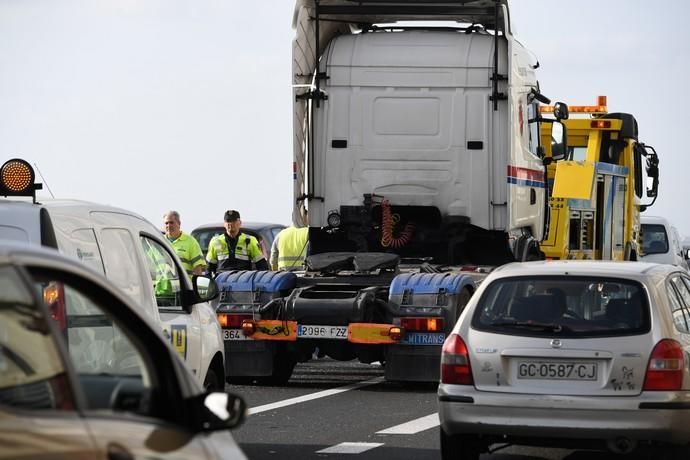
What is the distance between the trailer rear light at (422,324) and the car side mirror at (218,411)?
33.6 feet

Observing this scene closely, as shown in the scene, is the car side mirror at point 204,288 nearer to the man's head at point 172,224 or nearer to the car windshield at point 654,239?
the man's head at point 172,224

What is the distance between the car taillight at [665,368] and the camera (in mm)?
9047

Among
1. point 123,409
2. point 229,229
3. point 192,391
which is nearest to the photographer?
point 123,409

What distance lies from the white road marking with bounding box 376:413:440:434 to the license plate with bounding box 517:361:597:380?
268 cm

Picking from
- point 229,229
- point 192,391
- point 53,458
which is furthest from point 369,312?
point 53,458

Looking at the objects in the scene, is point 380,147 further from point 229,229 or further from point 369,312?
point 229,229

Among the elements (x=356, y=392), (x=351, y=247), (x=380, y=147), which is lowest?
(x=356, y=392)

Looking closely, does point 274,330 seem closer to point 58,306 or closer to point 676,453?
point 676,453

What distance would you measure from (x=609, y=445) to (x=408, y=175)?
799 centimetres

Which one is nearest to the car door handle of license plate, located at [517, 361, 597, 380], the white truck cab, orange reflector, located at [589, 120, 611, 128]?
the white truck cab

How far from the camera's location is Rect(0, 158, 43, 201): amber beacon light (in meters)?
8.94

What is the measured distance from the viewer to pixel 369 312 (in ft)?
50.3

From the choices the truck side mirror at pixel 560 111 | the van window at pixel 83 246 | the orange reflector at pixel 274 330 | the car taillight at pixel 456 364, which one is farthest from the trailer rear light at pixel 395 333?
the van window at pixel 83 246

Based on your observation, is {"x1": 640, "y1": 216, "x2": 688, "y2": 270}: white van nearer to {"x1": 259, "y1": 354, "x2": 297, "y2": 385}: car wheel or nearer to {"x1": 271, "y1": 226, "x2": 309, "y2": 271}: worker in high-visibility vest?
{"x1": 271, "y1": 226, "x2": 309, "y2": 271}: worker in high-visibility vest
